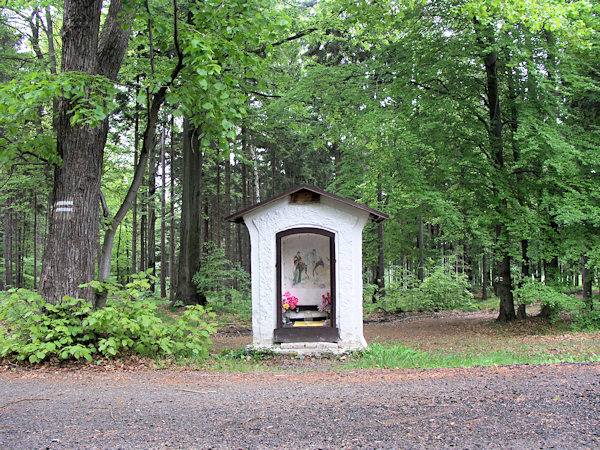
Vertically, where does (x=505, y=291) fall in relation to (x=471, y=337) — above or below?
above

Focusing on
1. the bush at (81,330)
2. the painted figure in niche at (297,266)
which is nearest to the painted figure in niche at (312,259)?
the painted figure in niche at (297,266)

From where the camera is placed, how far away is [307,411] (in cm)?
417

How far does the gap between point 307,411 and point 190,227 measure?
42.2ft

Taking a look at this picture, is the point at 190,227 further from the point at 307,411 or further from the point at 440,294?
the point at 307,411

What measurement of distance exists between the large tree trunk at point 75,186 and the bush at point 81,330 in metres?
0.36

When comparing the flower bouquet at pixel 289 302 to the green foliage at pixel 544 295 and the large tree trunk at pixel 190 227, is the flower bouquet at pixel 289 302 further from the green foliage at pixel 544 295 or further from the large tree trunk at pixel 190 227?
the large tree trunk at pixel 190 227

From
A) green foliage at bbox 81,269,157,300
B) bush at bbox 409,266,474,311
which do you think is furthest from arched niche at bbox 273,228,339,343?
bush at bbox 409,266,474,311

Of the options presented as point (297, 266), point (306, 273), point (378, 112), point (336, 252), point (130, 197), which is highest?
point (378, 112)

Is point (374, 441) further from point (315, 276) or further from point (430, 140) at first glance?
point (430, 140)

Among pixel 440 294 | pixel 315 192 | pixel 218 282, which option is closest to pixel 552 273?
pixel 315 192

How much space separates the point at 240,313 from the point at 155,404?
12724mm

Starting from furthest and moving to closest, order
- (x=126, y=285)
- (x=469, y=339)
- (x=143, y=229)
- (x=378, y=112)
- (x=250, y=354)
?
(x=143, y=229) → (x=378, y=112) → (x=469, y=339) → (x=250, y=354) → (x=126, y=285)

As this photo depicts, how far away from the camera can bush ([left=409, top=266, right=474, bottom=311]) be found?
20.4m

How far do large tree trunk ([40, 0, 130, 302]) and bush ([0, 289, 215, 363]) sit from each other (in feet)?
1.17
